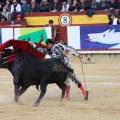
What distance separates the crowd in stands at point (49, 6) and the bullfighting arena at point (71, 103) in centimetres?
498

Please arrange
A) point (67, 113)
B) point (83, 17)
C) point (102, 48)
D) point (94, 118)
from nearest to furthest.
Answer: point (94, 118)
point (67, 113)
point (102, 48)
point (83, 17)

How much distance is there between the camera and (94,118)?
7676 millimetres

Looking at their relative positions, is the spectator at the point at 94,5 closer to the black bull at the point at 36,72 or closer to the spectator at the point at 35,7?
the spectator at the point at 35,7

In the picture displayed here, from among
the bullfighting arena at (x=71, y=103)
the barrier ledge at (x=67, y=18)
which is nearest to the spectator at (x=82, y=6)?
the barrier ledge at (x=67, y=18)

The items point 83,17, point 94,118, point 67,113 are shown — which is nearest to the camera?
point 94,118

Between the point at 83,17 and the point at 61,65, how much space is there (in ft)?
31.4

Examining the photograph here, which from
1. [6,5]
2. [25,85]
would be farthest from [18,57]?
[6,5]

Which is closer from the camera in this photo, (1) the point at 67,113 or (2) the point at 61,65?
(1) the point at 67,113

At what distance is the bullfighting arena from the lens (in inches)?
313

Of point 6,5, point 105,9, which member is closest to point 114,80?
point 105,9

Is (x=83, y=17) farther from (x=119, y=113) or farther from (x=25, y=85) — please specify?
(x=119, y=113)

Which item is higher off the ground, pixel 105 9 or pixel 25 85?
pixel 105 9

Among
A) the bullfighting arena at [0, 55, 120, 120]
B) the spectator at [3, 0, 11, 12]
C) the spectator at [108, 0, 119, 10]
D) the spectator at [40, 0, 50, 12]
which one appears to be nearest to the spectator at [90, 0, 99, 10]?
the spectator at [108, 0, 119, 10]

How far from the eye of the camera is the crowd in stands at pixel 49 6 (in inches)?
722
